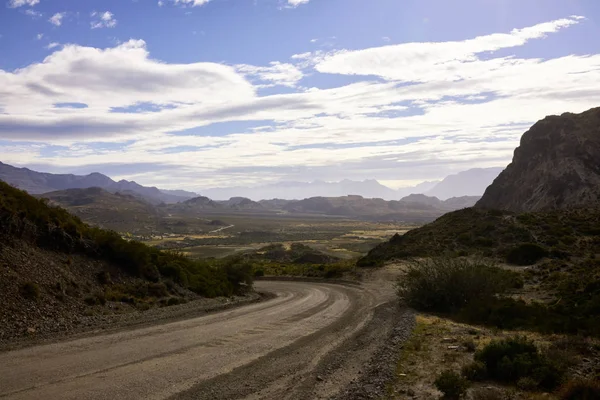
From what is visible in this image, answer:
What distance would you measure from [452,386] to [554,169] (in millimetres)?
98639

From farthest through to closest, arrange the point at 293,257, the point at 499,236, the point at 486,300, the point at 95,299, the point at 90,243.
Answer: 1. the point at 293,257
2. the point at 499,236
3. the point at 90,243
4. the point at 486,300
5. the point at 95,299

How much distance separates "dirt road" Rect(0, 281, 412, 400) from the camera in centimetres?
927

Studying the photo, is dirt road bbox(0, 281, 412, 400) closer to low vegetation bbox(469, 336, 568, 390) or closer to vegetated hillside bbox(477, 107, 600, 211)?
low vegetation bbox(469, 336, 568, 390)

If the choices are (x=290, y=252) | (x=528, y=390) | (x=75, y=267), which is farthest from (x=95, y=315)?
(x=290, y=252)

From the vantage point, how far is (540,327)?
615 inches

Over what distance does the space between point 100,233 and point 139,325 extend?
929 cm

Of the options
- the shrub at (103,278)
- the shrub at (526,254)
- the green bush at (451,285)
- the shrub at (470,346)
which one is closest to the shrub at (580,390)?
the shrub at (470,346)

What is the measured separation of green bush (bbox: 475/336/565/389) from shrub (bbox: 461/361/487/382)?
160 mm

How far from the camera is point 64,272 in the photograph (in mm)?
18547

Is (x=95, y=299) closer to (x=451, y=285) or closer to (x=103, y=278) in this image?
(x=103, y=278)

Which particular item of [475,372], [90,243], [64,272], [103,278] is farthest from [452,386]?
[90,243]

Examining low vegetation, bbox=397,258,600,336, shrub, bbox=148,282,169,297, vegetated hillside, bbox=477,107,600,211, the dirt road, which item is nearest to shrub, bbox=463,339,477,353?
the dirt road

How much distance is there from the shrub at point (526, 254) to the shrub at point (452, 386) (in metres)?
34.5

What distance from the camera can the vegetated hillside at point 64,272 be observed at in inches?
596
